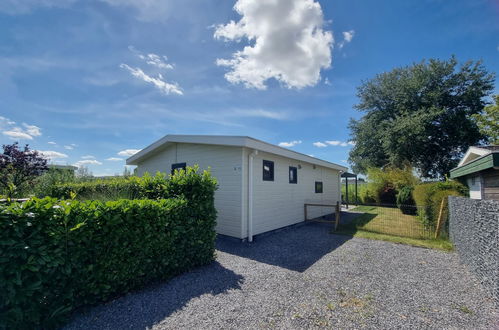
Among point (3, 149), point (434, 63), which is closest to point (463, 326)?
point (3, 149)

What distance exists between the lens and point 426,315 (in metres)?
2.75

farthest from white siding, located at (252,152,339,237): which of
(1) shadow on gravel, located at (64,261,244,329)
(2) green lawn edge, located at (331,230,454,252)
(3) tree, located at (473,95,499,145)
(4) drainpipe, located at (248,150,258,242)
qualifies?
(3) tree, located at (473,95,499,145)

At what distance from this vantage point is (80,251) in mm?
2658

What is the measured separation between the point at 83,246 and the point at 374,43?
1005cm

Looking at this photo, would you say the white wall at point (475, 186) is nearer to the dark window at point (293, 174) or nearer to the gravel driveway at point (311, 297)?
the gravel driveway at point (311, 297)

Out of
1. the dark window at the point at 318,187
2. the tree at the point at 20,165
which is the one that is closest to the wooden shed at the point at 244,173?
the dark window at the point at 318,187

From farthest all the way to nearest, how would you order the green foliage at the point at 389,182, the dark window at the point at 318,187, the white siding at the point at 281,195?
the green foliage at the point at 389,182 → the dark window at the point at 318,187 → the white siding at the point at 281,195

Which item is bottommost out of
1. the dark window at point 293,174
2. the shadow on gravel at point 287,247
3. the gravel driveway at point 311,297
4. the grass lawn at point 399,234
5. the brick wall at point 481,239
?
the shadow on gravel at point 287,247

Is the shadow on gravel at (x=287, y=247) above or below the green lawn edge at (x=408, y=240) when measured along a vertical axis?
below

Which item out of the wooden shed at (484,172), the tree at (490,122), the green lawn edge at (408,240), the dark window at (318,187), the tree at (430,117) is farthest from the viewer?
the tree at (430,117)

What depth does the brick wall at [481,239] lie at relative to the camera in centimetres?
292

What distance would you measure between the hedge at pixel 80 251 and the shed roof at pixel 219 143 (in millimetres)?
2452

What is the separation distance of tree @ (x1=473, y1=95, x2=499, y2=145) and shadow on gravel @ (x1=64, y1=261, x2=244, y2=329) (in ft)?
64.5

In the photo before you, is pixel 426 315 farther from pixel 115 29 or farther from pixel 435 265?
pixel 115 29
